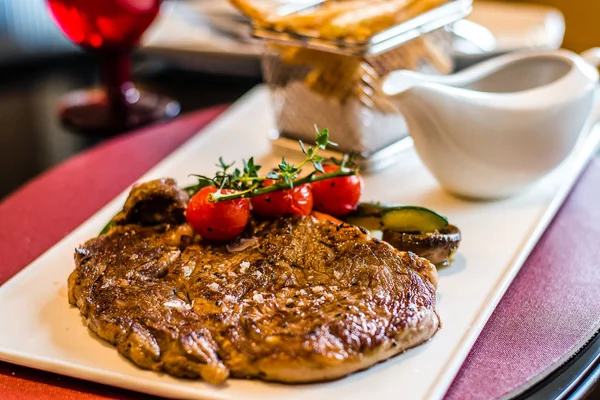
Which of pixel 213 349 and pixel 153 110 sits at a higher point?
pixel 213 349

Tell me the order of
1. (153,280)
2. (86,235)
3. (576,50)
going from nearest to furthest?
(153,280), (86,235), (576,50)

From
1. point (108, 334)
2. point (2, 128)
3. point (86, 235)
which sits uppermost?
point (108, 334)

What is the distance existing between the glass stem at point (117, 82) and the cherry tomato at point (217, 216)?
4.68 ft

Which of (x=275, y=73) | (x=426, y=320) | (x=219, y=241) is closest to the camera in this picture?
(x=426, y=320)

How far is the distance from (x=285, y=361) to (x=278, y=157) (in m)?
1.21

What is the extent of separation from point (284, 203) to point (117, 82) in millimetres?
1609

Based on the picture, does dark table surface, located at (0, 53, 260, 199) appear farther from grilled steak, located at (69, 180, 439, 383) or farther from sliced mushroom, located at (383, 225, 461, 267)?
sliced mushroom, located at (383, 225, 461, 267)

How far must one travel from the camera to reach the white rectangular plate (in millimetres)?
1407

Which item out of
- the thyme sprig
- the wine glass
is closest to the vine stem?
the thyme sprig

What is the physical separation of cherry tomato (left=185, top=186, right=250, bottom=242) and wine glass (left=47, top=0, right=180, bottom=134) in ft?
4.36

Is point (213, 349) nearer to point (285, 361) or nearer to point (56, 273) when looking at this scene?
point (285, 361)

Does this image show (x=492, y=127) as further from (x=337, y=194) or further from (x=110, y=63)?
(x=110, y=63)

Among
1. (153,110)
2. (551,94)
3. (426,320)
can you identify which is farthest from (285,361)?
(153,110)

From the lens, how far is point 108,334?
1503 millimetres
